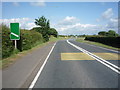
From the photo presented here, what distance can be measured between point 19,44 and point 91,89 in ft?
46.2

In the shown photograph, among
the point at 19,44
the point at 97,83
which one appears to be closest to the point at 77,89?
the point at 97,83

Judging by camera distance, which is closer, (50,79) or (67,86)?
(67,86)

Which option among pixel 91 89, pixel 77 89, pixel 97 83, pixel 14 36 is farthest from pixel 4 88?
pixel 14 36

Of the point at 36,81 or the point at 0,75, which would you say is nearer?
the point at 36,81

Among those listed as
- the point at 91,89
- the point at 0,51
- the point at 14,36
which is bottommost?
the point at 91,89

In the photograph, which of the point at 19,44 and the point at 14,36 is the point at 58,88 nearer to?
the point at 14,36

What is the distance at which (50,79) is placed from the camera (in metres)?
7.13

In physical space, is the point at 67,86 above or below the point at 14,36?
below

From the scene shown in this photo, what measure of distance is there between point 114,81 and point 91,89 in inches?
60.1

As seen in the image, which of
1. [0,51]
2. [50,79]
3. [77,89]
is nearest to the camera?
[77,89]

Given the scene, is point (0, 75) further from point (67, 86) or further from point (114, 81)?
point (114, 81)

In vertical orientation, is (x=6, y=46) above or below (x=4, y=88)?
above

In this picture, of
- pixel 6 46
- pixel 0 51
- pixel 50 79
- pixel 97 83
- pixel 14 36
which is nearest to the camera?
pixel 97 83

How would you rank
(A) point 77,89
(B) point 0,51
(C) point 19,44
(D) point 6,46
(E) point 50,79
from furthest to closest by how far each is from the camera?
(C) point 19,44, (D) point 6,46, (B) point 0,51, (E) point 50,79, (A) point 77,89
